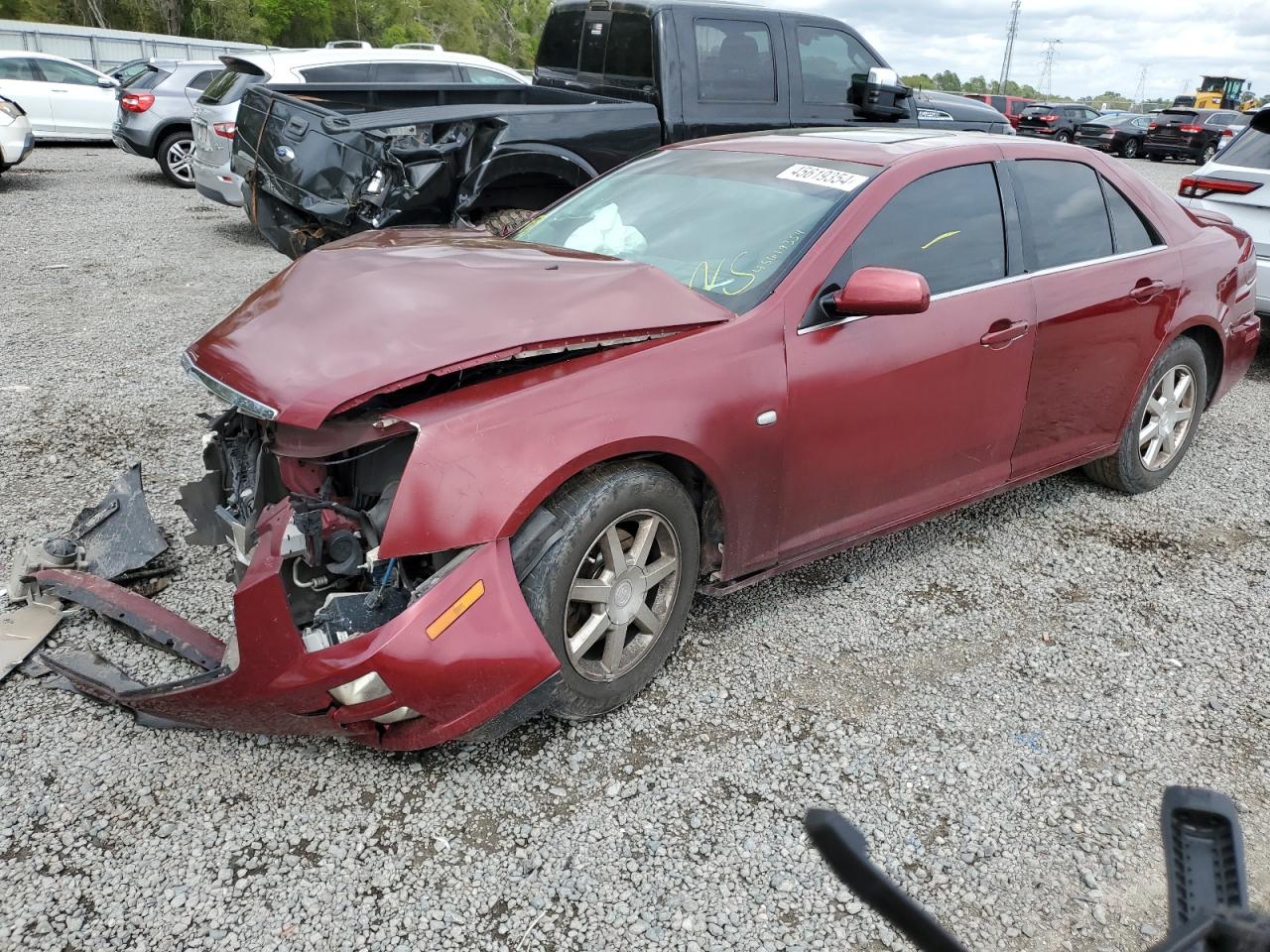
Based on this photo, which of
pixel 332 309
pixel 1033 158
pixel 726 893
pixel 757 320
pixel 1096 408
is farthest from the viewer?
pixel 1096 408

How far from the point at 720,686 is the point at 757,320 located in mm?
1190

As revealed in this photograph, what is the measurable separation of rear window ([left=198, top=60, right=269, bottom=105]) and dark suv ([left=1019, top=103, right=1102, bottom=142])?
24983 millimetres

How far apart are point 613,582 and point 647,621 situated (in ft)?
0.75

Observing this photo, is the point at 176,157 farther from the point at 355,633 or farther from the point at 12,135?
the point at 355,633

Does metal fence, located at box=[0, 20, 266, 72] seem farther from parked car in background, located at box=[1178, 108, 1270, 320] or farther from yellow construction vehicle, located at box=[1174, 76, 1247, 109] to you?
yellow construction vehicle, located at box=[1174, 76, 1247, 109]

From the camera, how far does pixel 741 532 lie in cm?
311

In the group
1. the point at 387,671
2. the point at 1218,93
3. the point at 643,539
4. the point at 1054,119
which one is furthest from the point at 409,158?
the point at 1218,93

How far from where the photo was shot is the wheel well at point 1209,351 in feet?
15.1

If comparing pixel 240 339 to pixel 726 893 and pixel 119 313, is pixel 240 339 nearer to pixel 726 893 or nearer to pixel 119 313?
pixel 726 893

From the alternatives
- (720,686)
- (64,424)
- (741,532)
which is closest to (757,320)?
(741,532)

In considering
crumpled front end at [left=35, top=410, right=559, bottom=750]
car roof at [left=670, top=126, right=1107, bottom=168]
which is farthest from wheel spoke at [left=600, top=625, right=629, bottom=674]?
car roof at [left=670, top=126, right=1107, bottom=168]

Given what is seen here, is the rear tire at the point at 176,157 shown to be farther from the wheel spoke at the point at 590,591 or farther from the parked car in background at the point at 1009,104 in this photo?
the parked car in background at the point at 1009,104

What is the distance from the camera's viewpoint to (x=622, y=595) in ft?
9.39

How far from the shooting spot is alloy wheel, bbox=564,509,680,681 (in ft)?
9.14
